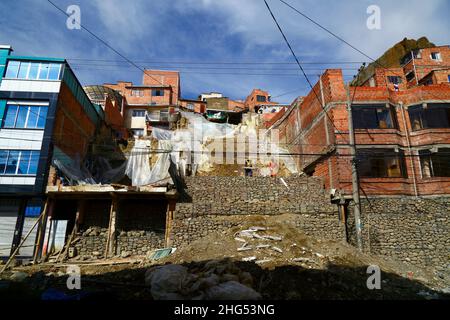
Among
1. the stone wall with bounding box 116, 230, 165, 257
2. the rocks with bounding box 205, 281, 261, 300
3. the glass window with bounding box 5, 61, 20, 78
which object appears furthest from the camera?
the glass window with bounding box 5, 61, 20, 78

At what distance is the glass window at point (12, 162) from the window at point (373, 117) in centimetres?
2195

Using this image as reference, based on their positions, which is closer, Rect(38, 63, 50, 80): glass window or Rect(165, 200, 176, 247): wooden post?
Rect(165, 200, 176, 247): wooden post

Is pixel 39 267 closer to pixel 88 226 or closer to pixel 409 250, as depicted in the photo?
pixel 88 226

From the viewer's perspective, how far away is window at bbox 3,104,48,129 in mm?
17578

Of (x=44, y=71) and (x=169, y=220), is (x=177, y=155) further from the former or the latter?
(x=44, y=71)

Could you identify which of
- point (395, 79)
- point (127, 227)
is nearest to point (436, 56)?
point (395, 79)

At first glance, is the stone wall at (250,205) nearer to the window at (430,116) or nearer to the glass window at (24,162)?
the window at (430,116)

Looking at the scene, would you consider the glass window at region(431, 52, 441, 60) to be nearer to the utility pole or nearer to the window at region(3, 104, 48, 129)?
the utility pole

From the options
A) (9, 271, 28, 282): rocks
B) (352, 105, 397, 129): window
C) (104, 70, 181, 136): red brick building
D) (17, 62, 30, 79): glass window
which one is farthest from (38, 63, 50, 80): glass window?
(352, 105, 397, 129): window

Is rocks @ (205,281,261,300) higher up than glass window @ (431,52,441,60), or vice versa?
glass window @ (431,52,441,60)

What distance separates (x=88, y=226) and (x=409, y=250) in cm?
1968

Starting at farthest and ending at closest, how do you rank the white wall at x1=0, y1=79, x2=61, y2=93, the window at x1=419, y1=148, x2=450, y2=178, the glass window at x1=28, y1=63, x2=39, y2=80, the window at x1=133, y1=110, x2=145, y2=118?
1. the window at x1=133, y1=110, x2=145, y2=118
2. the glass window at x1=28, y1=63, x2=39, y2=80
3. the white wall at x1=0, y1=79, x2=61, y2=93
4. the window at x1=419, y1=148, x2=450, y2=178

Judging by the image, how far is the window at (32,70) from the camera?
18438 mm
